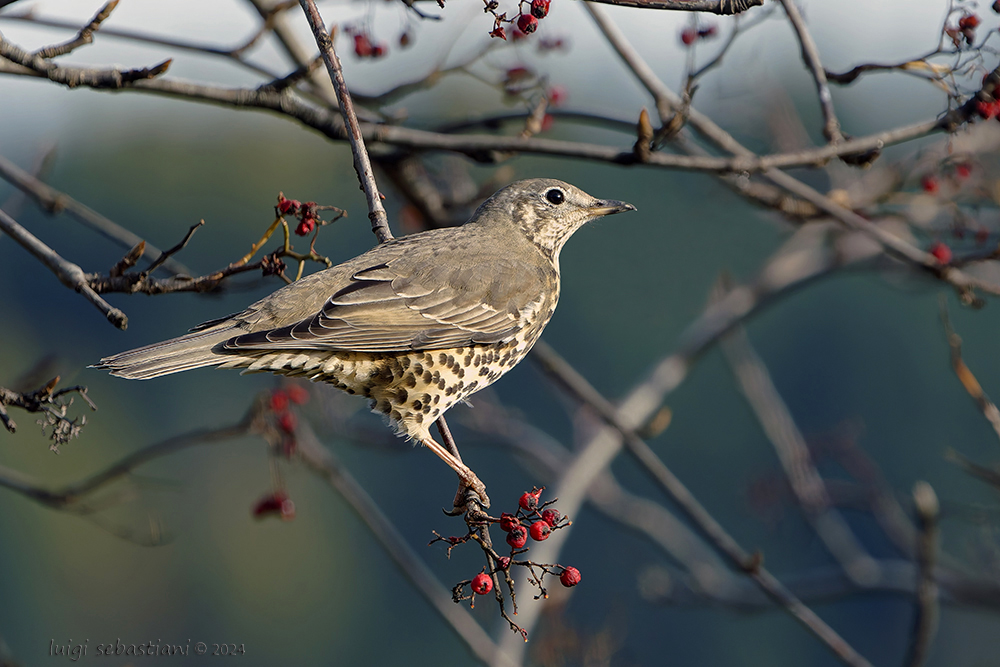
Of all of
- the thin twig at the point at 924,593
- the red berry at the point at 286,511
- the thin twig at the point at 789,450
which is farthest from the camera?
the thin twig at the point at 789,450

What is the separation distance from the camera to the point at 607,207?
4711 mm

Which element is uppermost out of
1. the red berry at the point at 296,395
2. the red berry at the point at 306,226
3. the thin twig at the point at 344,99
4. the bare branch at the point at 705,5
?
the bare branch at the point at 705,5

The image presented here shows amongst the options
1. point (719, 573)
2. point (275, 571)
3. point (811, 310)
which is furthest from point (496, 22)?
point (275, 571)

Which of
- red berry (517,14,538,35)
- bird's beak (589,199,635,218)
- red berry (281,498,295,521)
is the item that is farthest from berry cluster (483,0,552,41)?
red berry (281,498,295,521)

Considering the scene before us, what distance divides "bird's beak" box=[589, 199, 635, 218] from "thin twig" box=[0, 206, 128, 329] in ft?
8.96

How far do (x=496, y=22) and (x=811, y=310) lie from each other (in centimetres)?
2242

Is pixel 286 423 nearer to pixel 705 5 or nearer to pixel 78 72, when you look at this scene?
pixel 78 72

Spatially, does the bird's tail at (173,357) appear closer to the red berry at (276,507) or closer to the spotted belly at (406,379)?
the spotted belly at (406,379)

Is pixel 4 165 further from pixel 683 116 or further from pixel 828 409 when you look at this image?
pixel 828 409

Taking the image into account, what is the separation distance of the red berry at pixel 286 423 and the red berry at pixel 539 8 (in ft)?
7.72

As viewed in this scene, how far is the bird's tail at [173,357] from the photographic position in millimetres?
2898

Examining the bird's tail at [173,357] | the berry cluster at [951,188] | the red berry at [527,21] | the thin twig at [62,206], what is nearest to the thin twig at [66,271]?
the bird's tail at [173,357]

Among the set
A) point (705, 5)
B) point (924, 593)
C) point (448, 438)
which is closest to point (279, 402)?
point (448, 438)

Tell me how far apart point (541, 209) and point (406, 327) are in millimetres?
1311
